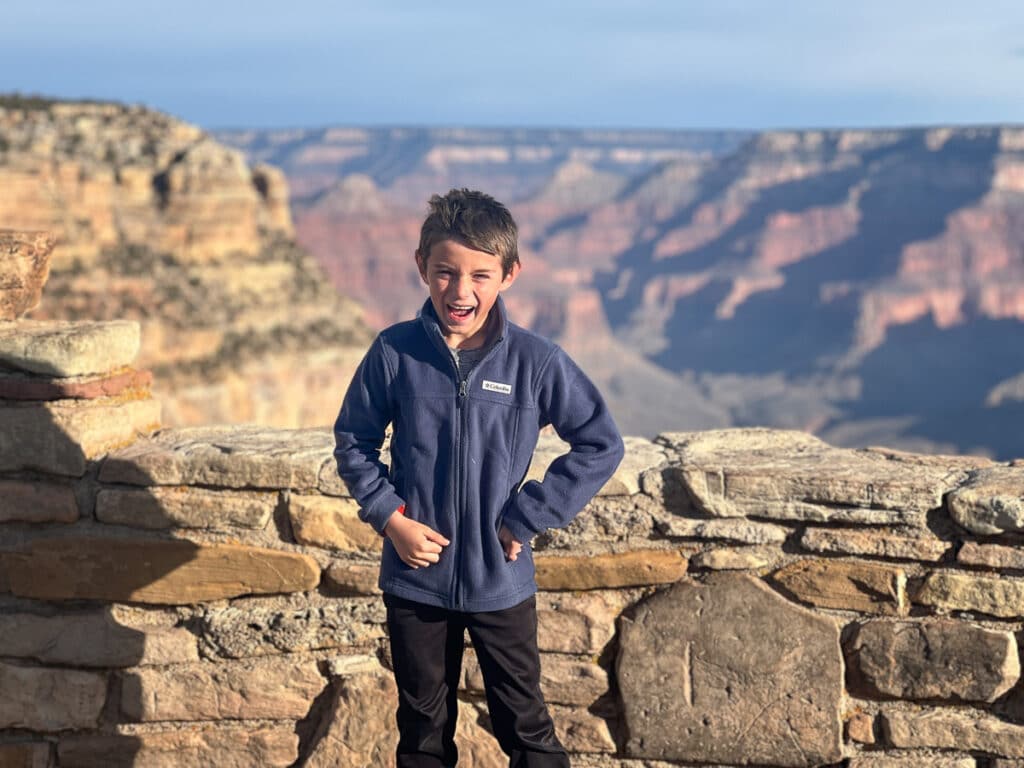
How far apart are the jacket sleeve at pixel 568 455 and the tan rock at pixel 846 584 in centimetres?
90

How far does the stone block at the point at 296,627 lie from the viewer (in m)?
3.55

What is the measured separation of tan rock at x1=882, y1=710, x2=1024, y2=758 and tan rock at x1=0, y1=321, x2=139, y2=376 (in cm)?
264

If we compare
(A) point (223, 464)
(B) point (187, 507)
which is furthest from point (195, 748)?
(A) point (223, 464)

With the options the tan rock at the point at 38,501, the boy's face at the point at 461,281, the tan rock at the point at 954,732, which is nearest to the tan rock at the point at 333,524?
the tan rock at the point at 38,501

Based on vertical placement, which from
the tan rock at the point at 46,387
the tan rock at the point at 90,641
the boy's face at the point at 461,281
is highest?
the boy's face at the point at 461,281

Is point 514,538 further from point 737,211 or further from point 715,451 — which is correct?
point 737,211

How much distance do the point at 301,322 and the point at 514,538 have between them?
38029mm

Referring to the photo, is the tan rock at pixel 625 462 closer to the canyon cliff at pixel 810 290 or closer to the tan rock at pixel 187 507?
the tan rock at pixel 187 507

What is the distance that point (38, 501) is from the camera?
3.67 m

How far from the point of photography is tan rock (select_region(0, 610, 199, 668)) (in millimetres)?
3613

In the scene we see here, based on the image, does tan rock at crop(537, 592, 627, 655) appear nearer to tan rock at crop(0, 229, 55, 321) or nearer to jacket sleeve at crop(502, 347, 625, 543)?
jacket sleeve at crop(502, 347, 625, 543)

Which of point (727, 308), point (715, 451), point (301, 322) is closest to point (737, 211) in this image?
point (727, 308)

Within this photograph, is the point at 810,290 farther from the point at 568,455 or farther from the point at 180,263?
the point at 568,455

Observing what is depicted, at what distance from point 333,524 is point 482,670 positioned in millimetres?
836
